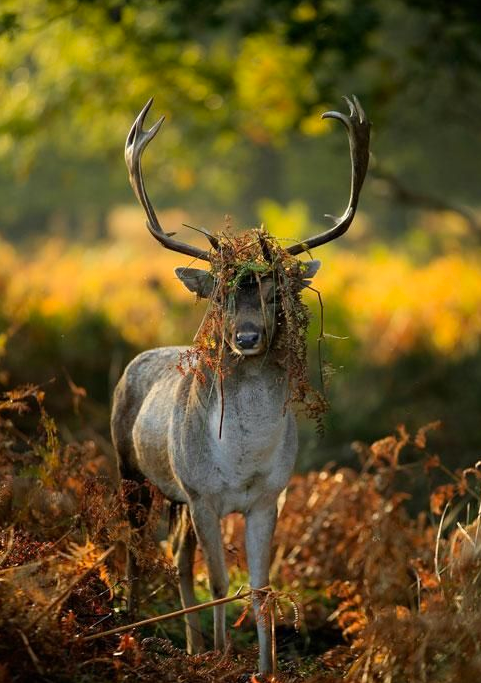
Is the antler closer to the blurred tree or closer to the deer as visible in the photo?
the deer

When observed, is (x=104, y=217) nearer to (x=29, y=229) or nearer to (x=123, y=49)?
(x=29, y=229)

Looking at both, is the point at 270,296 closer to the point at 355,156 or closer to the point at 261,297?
the point at 261,297

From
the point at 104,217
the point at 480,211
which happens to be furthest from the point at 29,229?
the point at 480,211

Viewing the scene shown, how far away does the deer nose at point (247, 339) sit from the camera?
568 cm

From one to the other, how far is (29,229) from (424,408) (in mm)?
33316

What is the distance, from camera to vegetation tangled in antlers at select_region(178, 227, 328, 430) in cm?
581

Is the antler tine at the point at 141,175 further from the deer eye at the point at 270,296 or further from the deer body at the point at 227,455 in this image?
the deer body at the point at 227,455

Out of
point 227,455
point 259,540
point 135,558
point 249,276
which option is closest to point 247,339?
point 249,276

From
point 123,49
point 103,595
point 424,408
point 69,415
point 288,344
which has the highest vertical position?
point 123,49

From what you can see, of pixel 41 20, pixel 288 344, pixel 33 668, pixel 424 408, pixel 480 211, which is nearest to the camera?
pixel 33 668

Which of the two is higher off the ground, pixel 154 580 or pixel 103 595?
pixel 103 595

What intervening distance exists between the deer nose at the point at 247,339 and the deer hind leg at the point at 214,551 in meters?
1.10

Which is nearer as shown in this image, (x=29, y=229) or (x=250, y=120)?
(x=250, y=120)

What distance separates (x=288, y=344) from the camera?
229 inches
